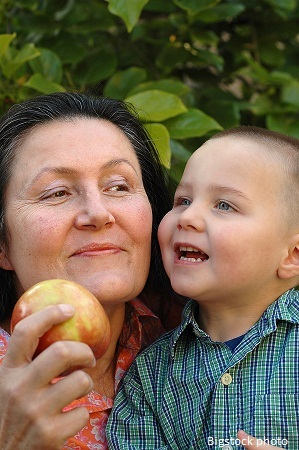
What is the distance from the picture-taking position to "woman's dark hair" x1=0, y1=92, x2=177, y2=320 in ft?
7.55

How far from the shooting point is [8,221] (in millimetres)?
2225

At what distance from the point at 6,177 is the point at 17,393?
0.77 metres

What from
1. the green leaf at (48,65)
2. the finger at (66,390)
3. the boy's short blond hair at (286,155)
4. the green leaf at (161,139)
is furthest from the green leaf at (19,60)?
the finger at (66,390)

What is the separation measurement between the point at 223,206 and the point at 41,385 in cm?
69

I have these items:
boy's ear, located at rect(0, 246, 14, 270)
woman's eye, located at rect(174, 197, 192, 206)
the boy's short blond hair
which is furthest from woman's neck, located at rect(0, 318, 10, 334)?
the boy's short blond hair

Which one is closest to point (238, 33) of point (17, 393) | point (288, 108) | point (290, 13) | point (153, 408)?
point (290, 13)

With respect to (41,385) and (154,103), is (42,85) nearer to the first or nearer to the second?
(154,103)

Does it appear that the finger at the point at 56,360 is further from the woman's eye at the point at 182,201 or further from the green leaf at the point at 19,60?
the green leaf at the point at 19,60

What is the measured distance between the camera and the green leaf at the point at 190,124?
2688 mm

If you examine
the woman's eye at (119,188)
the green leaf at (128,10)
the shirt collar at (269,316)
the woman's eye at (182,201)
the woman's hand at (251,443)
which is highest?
the green leaf at (128,10)

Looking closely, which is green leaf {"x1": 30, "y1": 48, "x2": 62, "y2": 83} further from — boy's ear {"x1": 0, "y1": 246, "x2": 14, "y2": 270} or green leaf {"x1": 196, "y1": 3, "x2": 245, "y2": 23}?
boy's ear {"x1": 0, "y1": 246, "x2": 14, "y2": 270}

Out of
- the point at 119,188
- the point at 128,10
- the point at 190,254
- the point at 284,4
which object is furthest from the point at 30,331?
the point at 284,4

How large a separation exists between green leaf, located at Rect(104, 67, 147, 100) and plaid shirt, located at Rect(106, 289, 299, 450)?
40.4 inches

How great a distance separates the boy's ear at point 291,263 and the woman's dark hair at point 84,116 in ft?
1.62
